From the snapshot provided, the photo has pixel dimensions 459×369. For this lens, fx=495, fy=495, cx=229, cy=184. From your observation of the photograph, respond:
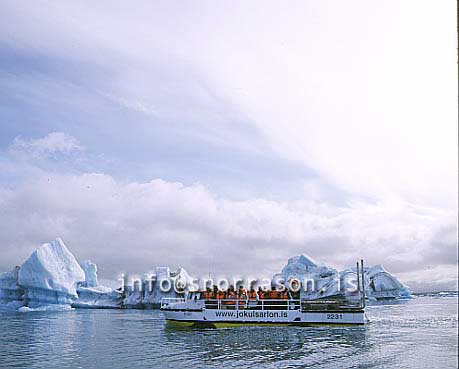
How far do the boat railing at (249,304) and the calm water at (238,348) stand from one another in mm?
1434

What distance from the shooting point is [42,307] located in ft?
200

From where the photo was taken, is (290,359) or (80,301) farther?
(80,301)

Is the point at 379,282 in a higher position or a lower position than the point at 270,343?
higher

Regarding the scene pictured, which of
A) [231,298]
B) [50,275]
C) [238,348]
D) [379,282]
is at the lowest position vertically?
[238,348]

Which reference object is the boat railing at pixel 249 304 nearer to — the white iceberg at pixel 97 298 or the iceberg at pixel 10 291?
the iceberg at pixel 10 291

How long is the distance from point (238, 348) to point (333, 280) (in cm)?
4788

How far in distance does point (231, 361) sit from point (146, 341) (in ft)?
26.3

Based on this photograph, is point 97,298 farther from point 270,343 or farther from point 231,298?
point 270,343

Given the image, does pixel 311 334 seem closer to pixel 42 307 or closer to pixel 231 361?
pixel 231 361

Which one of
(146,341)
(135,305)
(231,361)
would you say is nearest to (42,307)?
(135,305)


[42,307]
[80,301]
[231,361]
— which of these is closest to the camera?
[231,361]

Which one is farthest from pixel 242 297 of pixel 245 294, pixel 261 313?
pixel 261 313

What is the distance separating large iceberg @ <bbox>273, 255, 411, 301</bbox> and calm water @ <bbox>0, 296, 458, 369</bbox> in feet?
117

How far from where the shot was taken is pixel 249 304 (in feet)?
107
